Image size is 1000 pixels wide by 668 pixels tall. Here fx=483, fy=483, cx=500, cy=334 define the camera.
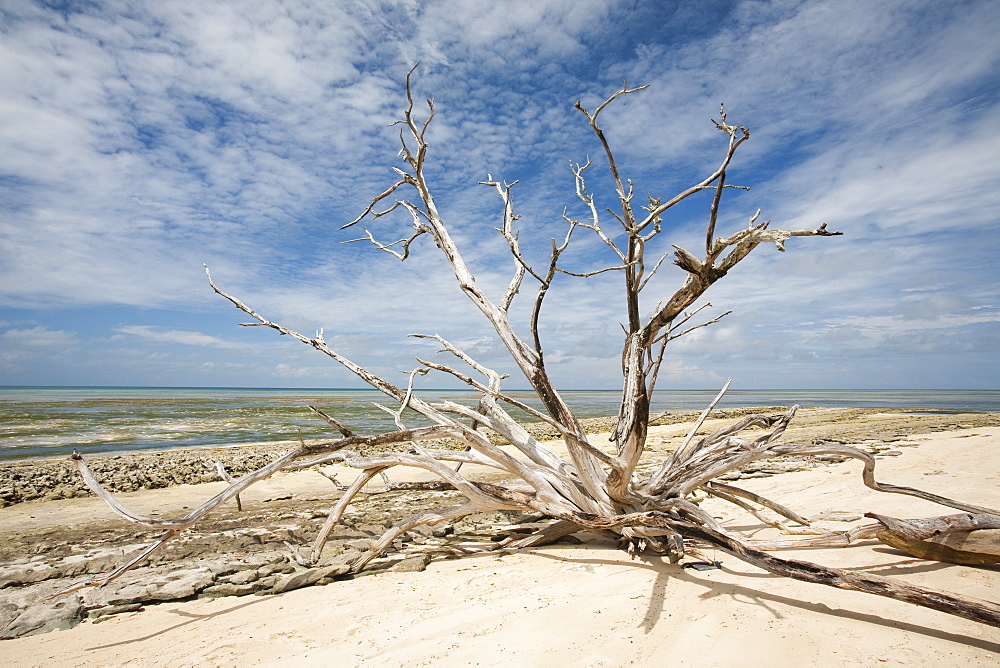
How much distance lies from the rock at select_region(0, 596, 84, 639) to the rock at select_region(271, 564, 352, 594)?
3.73ft

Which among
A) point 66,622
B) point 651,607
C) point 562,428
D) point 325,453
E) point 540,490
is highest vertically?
point 562,428

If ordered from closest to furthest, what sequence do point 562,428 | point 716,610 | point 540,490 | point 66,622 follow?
1. point 716,610
2. point 66,622
3. point 562,428
4. point 540,490

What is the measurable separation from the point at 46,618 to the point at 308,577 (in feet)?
4.95

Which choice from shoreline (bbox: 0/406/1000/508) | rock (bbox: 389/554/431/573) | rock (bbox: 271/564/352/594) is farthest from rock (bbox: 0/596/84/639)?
shoreline (bbox: 0/406/1000/508)

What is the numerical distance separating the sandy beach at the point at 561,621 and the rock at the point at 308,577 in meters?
0.11

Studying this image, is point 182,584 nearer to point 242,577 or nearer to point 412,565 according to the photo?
point 242,577

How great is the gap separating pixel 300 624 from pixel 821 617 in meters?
2.82

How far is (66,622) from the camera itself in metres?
2.95

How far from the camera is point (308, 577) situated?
3.49 m

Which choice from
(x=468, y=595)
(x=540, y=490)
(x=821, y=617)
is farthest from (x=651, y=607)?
(x=540, y=490)

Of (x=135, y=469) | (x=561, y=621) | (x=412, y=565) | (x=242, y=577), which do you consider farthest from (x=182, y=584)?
(x=135, y=469)

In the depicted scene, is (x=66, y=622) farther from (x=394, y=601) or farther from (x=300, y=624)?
(x=394, y=601)

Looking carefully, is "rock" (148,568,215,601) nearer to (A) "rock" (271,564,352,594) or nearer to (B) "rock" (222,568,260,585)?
(B) "rock" (222,568,260,585)

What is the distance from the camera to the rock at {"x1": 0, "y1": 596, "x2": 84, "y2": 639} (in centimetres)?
285
